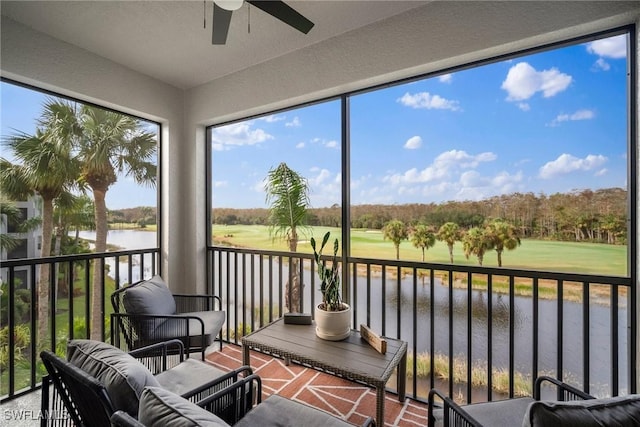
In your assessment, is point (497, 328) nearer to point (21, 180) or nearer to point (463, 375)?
point (463, 375)

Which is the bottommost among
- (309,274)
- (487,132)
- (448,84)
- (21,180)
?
(309,274)

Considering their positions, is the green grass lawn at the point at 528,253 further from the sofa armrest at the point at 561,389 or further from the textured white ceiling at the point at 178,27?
the textured white ceiling at the point at 178,27

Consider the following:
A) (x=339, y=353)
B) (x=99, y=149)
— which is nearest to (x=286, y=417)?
(x=339, y=353)

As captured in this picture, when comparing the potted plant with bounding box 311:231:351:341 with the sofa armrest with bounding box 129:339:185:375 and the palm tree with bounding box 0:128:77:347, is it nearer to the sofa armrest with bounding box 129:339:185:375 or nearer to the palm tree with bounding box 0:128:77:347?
the sofa armrest with bounding box 129:339:185:375

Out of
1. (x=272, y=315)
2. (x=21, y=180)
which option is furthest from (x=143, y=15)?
(x=272, y=315)

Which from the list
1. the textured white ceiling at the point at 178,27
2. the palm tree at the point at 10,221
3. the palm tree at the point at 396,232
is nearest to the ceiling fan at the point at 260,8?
the textured white ceiling at the point at 178,27

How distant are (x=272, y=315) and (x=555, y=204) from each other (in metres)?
2.56

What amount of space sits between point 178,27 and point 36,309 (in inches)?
103

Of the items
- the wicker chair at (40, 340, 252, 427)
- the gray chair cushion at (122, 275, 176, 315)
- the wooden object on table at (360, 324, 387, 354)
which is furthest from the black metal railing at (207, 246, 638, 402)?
the wicker chair at (40, 340, 252, 427)

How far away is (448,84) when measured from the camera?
223cm

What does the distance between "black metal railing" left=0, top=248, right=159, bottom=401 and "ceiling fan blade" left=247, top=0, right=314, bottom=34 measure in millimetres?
2650

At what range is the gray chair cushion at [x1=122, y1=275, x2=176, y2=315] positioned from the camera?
2.38 meters

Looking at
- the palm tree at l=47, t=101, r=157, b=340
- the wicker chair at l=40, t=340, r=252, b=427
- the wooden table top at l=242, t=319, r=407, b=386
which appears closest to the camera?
the wicker chair at l=40, t=340, r=252, b=427

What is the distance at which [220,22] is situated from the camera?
1732 mm
